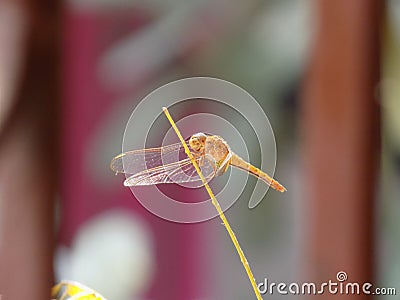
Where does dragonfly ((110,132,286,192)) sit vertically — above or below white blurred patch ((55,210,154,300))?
above

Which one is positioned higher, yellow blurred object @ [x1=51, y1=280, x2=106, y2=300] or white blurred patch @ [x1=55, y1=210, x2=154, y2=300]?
white blurred patch @ [x1=55, y1=210, x2=154, y2=300]

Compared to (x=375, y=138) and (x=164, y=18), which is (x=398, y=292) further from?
(x=164, y=18)

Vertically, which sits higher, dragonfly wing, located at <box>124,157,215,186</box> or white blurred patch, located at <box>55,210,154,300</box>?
dragonfly wing, located at <box>124,157,215,186</box>

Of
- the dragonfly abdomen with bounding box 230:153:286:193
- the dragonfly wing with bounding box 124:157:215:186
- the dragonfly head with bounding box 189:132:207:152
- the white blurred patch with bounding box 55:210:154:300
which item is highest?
the dragonfly head with bounding box 189:132:207:152

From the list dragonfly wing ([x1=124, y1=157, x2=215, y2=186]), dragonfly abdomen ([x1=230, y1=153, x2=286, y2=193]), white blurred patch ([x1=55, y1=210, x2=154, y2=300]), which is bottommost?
Answer: white blurred patch ([x1=55, y1=210, x2=154, y2=300])

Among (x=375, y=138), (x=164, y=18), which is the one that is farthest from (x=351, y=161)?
(x=164, y=18)
